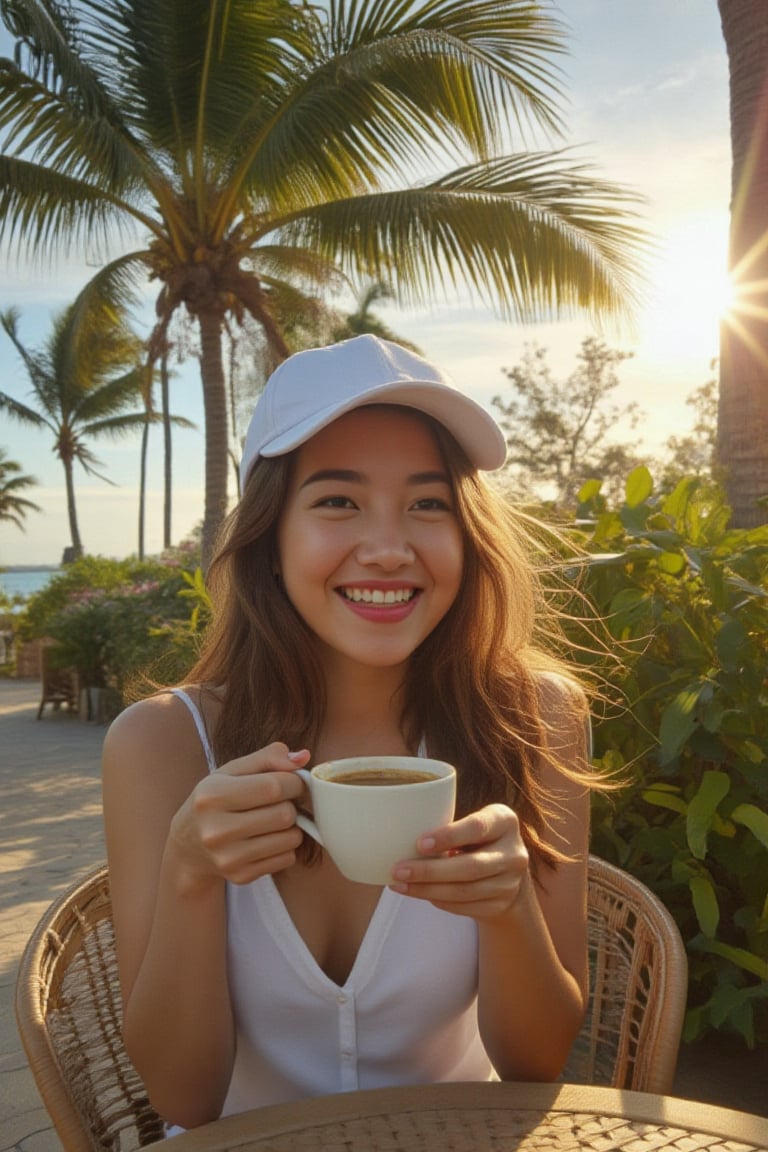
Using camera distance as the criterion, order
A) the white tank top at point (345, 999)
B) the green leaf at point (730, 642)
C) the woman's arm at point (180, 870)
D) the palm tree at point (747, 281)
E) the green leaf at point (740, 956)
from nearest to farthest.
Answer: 1. the woman's arm at point (180, 870)
2. the white tank top at point (345, 999)
3. the green leaf at point (730, 642)
4. the green leaf at point (740, 956)
5. the palm tree at point (747, 281)

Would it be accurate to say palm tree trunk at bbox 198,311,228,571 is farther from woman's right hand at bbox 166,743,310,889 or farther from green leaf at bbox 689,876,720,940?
woman's right hand at bbox 166,743,310,889

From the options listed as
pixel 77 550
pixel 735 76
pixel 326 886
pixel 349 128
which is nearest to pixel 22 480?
pixel 77 550

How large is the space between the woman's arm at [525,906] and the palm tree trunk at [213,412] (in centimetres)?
931

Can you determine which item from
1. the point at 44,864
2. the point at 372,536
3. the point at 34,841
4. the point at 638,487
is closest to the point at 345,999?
the point at 372,536

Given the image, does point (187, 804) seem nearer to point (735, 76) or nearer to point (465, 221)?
point (735, 76)

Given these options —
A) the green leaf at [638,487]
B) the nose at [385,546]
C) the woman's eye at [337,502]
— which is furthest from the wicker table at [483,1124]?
the green leaf at [638,487]

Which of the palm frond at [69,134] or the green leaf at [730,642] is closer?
the green leaf at [730,642]

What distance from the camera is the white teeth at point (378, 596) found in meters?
1.42

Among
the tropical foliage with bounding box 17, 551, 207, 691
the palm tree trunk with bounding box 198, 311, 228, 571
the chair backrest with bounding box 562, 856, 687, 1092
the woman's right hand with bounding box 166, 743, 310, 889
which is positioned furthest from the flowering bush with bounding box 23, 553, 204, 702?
the woman's right hand with bounding box 166, 743, 310, 889

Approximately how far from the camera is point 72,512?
32688 millimetres

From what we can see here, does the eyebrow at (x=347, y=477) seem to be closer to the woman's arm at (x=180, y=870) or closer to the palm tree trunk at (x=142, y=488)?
the woman's arm at (x=180, y=870)

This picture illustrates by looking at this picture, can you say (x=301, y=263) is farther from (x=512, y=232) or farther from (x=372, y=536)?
(x=372, y=536)

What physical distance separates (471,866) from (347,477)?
0.67 meters

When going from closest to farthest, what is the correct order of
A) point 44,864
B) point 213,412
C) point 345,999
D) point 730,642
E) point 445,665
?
point 345,999
point 445,665
point 730,642
point 44,864
point 213,412
